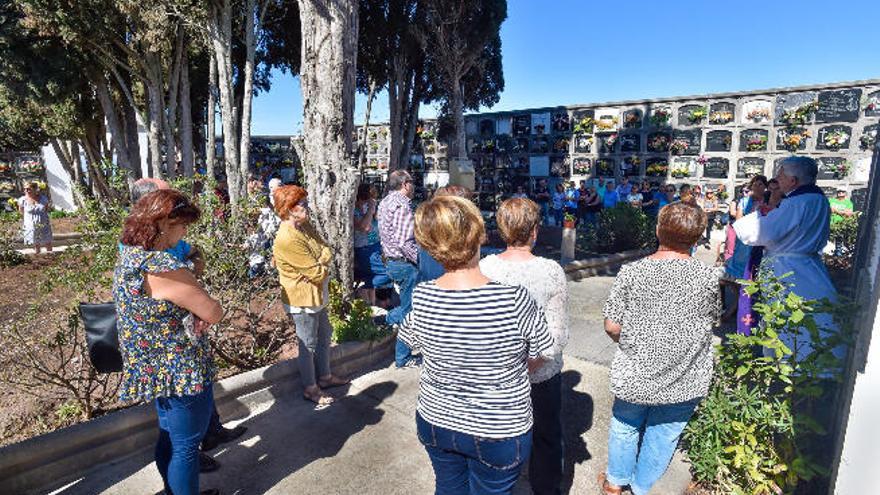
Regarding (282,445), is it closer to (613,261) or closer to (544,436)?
(544,436)

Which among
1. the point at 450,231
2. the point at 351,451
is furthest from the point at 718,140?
the point at 450,231

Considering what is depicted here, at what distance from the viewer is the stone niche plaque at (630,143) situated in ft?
41.5

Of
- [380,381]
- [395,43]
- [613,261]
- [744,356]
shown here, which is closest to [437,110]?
[395,43]

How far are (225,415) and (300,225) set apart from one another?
1.50 meters

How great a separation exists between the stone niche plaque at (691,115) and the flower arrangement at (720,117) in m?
0.16

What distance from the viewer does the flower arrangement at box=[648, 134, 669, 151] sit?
12195 mm

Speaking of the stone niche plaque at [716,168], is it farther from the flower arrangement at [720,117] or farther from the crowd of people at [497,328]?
the crowd of people at [497,328]

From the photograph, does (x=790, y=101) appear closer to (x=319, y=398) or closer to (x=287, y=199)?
(x=287, y=199)

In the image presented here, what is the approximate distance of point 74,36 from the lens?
10.3m

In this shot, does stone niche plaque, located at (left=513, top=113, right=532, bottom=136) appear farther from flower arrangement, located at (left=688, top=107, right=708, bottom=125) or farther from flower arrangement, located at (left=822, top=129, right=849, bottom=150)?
flower arrangement, located at (left=822, top=129, right=849, bottom=150)

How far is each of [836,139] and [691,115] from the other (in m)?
2.99

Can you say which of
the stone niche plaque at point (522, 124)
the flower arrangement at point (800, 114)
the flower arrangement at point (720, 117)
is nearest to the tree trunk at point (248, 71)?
the stone niche plaque at point (522, 124)

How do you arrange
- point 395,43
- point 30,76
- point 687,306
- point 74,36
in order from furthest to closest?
point 395,43
point 30,76
point 74,36
point 687,306

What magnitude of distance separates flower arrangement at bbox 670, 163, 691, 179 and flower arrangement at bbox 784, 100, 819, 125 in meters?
2.20
